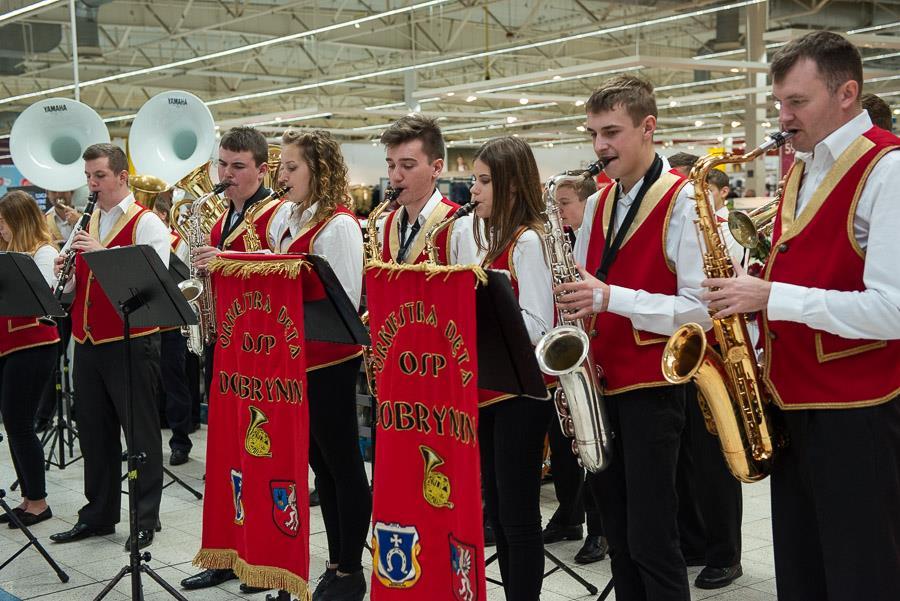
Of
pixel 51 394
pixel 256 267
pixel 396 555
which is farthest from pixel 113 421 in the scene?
pixel 51 394

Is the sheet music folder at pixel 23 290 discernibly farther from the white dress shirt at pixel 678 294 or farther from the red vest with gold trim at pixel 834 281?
the red vest with gold trim at pixel 834 281

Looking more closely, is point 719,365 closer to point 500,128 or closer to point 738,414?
point 738,414

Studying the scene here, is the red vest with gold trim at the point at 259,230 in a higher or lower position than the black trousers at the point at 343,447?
higher

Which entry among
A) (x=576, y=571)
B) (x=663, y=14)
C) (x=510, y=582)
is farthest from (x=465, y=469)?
(x=663, y=14)

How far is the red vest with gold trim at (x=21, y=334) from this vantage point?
16.4 ft

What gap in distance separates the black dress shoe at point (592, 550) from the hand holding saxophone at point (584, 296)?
1.96 m

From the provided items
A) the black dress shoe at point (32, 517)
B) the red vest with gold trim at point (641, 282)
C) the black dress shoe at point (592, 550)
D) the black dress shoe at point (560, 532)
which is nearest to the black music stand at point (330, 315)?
the red vest with gold trim at point (641, 282)

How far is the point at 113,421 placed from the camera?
15.7 ft

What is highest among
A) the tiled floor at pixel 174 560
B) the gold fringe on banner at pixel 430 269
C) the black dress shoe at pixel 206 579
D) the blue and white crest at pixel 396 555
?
the gold fringe on banner at pixel 430 269

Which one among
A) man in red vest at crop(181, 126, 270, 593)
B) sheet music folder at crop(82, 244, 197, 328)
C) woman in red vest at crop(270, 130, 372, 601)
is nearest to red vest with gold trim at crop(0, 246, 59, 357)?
man in red vest at crop(181, 126, 270, 593)

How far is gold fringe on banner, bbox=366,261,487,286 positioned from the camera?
272 centimetres

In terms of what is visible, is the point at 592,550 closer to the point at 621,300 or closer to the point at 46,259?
the point at 621,300

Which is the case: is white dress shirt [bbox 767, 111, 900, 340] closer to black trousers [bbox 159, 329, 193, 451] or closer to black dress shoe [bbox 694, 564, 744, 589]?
black dress shoe [bbox 694, 564, 744, 589]

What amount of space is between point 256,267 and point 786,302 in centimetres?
186
